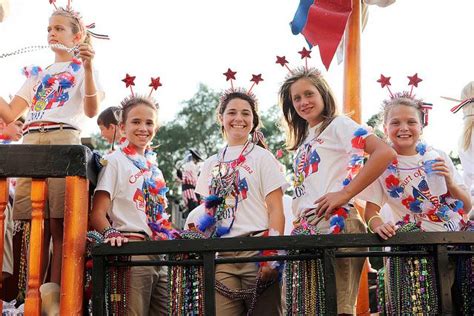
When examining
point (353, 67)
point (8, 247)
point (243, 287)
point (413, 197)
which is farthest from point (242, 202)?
point (353, 67)

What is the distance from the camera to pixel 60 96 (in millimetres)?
3777

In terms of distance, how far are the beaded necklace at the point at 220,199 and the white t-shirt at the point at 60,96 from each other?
0.82m

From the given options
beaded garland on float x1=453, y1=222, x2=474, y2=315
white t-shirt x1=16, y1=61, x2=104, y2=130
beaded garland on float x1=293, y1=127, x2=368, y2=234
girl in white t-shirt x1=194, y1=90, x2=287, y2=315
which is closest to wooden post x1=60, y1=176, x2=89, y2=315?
girl in white t-shirt x1=194, y1=90, x2=287, y2=315

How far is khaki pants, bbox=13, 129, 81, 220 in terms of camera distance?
3.38 m

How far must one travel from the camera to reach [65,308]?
273cm

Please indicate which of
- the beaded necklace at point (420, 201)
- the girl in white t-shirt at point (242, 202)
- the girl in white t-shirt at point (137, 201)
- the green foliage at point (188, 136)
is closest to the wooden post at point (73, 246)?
the girl in white t-shirt at point (137, 201)

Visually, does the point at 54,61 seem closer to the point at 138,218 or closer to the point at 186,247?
the point at 138,218

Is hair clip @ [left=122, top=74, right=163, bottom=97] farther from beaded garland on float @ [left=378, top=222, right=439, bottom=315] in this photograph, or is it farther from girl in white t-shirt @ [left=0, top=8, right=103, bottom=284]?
beaded garland on float @ [left=378, top=222, right=439, bottom=315]

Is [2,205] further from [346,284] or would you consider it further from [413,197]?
[413,197]

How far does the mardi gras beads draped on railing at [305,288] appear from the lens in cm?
278

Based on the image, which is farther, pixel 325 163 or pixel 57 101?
pixel 57 101

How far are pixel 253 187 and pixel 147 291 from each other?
76cm

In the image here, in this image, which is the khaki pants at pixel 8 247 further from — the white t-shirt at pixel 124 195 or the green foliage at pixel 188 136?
the green foliage at pixel 188 136

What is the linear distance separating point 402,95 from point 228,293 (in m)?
1.44
